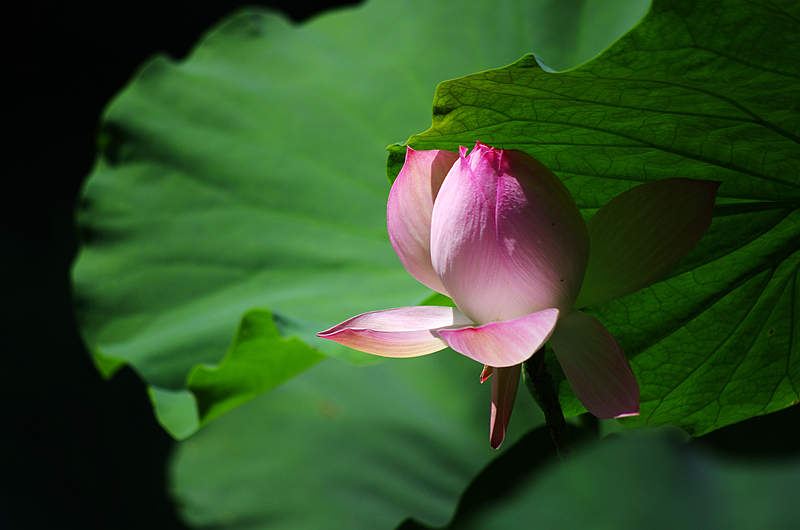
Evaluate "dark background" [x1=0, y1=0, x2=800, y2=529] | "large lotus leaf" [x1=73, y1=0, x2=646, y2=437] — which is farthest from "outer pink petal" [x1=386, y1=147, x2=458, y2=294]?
"dark background" [x1=0, y1=0, x2=800, y2=529]

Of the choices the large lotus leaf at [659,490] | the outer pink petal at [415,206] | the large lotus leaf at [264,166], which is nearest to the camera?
the large lotus leaf at [659,490]

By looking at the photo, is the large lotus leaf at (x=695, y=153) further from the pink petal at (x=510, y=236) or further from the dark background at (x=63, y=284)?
the dark background at (x=63, y=284)

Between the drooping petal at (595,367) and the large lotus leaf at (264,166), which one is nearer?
the drooping petal at (595,367)

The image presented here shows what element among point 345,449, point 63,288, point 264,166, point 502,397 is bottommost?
point 63,288

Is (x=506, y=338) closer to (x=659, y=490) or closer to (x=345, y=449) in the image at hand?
(x=659, y=490)

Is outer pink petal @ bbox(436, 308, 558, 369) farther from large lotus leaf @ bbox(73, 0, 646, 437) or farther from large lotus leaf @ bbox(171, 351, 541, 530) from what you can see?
large lotus leaf @ bbox(171, 351, 541, 530)

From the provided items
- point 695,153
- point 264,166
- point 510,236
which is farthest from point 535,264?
point 264,166

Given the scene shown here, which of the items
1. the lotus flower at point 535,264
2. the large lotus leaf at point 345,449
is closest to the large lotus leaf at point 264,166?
the large lotus leaf at point 345,449

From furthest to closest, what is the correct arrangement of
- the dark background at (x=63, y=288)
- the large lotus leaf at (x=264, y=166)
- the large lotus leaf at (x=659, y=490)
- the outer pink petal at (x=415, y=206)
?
the dark background at (x=63, y=288), the large lotus leaf at (x=264, y=166), the outer pink petal at (x=415, y=206), the large lotus leaf at (x=659, y=490)

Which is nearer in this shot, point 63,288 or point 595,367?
point 595,367
